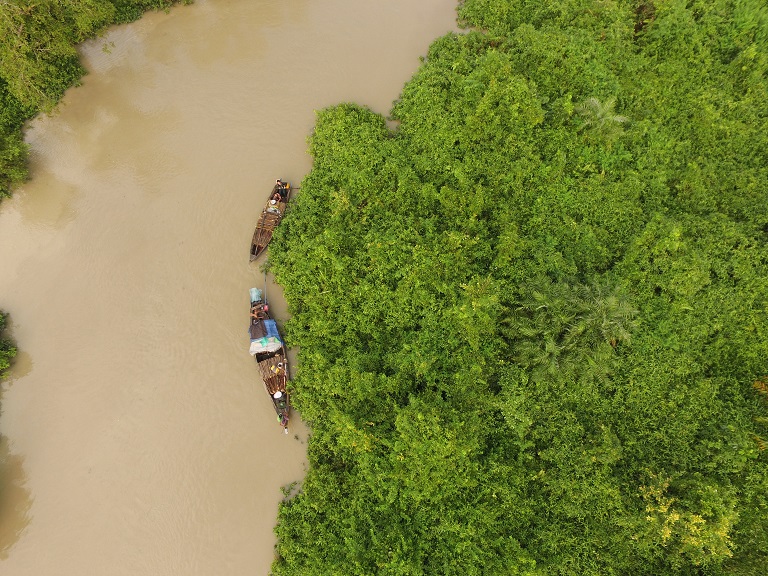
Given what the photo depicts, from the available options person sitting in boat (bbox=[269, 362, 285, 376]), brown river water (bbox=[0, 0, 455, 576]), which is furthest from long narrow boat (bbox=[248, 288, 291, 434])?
brown river water (bbox=[0, 0, 455, 576])

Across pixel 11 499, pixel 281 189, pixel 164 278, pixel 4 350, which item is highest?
pixel 281 189

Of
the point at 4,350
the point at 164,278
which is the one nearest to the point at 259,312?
the point at 164,278

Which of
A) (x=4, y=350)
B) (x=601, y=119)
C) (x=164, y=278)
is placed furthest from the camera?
(x=164, y=278)

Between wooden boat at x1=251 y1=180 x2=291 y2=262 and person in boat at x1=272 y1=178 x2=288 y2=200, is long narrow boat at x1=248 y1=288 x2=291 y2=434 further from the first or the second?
person in boat at x1=272 y1=178 x2=288 y2=200

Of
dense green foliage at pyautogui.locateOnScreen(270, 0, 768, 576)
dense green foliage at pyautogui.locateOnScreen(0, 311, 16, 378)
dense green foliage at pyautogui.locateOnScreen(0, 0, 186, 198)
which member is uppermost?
dense green foliage at pyautogui.locateOnScreen(0, 0, 186, 198)

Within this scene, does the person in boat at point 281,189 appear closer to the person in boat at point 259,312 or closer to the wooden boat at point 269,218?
the wooden boat at point 269,218

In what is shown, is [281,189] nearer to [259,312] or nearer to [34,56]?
[259,312]
